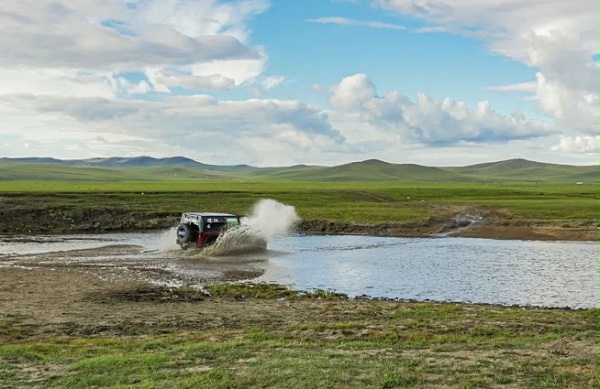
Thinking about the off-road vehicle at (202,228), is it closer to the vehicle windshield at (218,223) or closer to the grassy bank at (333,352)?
the vehicle windshield at (218,223)

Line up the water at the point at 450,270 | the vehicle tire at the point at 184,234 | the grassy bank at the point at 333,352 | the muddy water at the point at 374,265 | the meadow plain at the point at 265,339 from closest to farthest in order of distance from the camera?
the grassy bank at the point at 333,352, the meadow plain at the point at 265,339, the water at the point at 450,270, the muddy water at the point at 374,265, the vehicle tire at the point at 184,234

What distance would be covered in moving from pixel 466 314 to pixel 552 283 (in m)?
13.3

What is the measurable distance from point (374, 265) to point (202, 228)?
14873mm

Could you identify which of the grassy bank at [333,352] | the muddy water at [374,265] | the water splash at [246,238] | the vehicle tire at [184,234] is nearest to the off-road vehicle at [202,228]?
the vehicle tire at [184,234]

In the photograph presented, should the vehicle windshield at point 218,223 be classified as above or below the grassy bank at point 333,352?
above

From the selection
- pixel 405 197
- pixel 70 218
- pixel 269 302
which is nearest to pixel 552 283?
pixel 269 302

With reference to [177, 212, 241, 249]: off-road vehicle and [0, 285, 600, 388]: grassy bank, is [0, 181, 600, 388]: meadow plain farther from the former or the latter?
[177, 212, 241, 249]: off-road vehicle

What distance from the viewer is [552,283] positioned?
36.4 m

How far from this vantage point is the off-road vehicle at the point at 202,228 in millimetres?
51500

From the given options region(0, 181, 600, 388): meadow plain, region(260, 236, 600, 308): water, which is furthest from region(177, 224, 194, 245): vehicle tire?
region(0, 181, 600, 388): meadow plain

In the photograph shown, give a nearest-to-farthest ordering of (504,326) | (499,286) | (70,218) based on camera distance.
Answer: (504,326) < (499,286) < (70,218)

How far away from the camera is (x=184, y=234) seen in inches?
2068

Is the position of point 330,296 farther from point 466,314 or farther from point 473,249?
point 473,249

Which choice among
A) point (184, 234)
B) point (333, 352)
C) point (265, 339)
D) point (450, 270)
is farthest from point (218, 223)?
point (333, 352)
